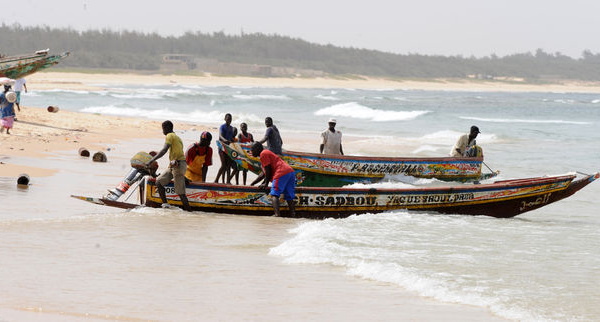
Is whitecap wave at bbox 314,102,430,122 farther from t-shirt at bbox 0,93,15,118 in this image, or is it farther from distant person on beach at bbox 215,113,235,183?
distant person on beach at bbox 215,113,235,183

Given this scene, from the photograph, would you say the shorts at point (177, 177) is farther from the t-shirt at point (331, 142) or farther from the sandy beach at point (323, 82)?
the sandy beach at point (323, 82)

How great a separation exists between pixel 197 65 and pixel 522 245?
114911 millimetres

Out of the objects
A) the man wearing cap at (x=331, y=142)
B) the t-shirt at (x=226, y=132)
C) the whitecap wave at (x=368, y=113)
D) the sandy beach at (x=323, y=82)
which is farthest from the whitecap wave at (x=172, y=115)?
the sandy beach at (x=323, y=82)

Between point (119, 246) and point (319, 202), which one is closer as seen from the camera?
point (119, 246)

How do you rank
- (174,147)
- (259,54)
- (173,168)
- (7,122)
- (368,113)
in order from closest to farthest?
(174,147) < (173,168) < (7,122) < (368,113) < (259,54)

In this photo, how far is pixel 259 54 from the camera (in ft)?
492

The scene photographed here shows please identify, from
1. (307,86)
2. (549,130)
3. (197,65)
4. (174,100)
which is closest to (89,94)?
(174,100)

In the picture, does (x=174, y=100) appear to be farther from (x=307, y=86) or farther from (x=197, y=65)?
(x=197, y=65)

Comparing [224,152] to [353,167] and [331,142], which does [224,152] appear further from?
[353,167]

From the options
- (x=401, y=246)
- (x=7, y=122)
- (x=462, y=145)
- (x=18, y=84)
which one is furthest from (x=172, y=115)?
(x=401, y=246)

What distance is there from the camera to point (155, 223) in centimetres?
974

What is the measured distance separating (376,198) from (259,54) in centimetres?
14109

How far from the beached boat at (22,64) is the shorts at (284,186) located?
1592cm

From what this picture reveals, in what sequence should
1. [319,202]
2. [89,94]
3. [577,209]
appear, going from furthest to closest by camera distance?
[89,94] → [577,209] → [319,202]
